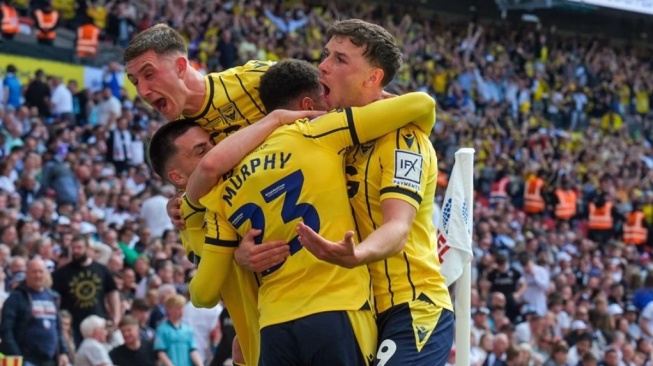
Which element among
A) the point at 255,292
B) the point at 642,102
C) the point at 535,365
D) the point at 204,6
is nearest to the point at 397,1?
the point at 642,102

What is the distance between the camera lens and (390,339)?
16.5ft

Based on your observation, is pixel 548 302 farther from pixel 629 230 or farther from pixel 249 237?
pixel 249 237

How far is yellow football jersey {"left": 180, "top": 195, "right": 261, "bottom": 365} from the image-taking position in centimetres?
546

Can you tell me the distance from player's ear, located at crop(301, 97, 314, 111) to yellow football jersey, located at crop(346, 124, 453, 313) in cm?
46

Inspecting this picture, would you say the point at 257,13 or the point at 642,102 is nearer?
the point at 257,13

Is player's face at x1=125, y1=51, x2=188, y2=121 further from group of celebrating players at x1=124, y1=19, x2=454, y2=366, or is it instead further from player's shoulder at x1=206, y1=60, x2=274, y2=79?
group of celebrating players at x1=124, y1=19, x2=454, y2=366

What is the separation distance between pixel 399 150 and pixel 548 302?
13485 millimetres

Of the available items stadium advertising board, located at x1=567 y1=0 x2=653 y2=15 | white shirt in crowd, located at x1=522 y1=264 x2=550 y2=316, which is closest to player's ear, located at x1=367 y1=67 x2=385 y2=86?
white shirt in crowd, located at x1=522 y1=264 x2=550 y2=316

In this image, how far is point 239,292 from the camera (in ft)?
18.4

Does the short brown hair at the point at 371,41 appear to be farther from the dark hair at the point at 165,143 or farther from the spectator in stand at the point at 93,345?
the spectator in stand at the point at 93,345

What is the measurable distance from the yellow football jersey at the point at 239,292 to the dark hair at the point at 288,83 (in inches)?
23.4

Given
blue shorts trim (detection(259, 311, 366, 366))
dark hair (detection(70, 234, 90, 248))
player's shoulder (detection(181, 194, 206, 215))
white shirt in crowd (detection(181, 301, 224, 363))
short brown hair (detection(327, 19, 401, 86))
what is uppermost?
short brown hair (detection(327, 19, 401, 86))

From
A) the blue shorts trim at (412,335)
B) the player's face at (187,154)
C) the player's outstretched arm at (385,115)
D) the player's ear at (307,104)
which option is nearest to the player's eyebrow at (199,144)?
the player's face at (187,154)

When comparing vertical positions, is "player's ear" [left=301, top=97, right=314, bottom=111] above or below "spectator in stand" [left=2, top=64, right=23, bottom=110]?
above
